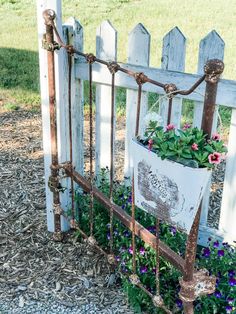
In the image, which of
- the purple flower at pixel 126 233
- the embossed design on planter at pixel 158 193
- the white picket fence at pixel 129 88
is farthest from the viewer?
the purple flower at pixel 126 233

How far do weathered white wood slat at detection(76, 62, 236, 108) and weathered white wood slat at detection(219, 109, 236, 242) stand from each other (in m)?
0.12

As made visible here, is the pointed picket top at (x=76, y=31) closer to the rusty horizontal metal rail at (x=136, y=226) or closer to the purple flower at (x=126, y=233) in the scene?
the rusty horizontal metal rail at (x=136, y=226)

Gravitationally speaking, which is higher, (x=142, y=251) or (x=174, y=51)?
(x=174, y=51)

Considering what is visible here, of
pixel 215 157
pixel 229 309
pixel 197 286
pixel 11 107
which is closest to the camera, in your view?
pixel 215 157

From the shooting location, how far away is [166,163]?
6.75 ft

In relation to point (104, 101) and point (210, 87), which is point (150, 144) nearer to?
point (210, 87)

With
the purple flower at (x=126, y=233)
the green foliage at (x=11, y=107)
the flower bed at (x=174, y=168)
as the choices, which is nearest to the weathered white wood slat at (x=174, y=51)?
the flower bed at (x=174, y=168)

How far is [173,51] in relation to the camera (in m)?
2.90

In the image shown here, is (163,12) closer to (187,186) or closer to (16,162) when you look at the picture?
(16,162)

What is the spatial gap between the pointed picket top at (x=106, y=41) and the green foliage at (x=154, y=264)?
89 cm

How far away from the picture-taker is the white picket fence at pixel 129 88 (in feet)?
9.29

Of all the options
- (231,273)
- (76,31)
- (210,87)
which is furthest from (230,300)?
(76,31)

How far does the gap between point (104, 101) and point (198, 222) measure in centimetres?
139

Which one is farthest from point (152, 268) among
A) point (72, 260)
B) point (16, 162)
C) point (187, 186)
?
point (16, 162)
